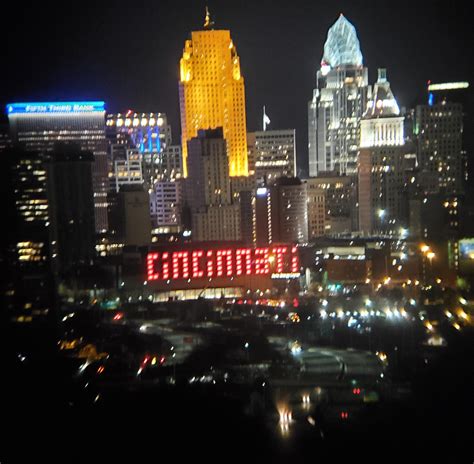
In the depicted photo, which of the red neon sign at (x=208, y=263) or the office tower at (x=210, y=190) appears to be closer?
the red neon sign at (x=208, y=263)

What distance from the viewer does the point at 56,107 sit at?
9.63 metres

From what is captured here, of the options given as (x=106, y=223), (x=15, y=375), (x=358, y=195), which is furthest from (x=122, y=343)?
(x=358, y=195)

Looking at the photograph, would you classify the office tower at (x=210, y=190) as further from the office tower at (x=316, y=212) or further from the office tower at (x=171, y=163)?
the office tower at (x=171, y=163)

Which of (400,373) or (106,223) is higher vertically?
(106,223)

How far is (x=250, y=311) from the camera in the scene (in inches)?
275

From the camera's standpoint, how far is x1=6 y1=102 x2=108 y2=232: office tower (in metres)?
7.91

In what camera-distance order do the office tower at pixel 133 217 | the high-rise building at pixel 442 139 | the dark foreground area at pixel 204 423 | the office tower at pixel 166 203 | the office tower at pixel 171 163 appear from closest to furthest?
the dark foreground area at pixel 204 423
the office tower at pixel 133 217
the high-rise building at pixel 442 139
the office tower at pixel 166 203
the office tower at pixel 171 163

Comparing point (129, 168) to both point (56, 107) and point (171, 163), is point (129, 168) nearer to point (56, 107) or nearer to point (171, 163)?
point (171, 163)

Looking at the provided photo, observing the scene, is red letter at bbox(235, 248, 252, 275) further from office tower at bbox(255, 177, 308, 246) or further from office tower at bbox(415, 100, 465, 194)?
office tower at bbox(415, 100, 465, 194)

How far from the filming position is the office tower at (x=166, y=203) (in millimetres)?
13383

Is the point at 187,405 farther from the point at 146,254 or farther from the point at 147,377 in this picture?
the point at 146,254

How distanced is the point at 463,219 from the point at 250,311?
3578 mm

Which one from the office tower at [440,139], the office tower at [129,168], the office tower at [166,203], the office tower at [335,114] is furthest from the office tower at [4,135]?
the office tower at [335,114]

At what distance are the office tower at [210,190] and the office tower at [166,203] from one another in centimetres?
45
